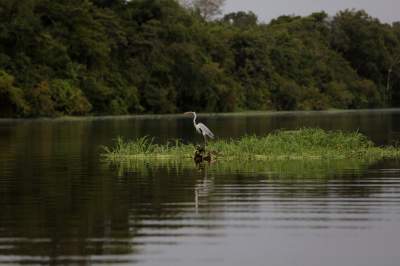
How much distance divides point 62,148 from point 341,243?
1896cm

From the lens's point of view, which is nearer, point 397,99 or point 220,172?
point 220,172

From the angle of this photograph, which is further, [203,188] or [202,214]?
[203,188]

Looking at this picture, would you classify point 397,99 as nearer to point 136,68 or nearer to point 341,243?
point 136,68

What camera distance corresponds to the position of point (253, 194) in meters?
15.6

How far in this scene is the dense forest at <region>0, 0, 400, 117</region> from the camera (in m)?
62.4

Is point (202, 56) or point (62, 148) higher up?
point (202, 56)

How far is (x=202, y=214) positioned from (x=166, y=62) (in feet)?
192

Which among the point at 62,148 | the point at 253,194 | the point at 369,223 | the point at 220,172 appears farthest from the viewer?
the point at 62,148

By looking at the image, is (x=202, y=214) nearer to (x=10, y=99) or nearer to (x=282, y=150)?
(x=282, y=150)

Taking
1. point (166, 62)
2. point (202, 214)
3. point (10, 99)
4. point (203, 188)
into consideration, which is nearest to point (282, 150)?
point (203, 188)

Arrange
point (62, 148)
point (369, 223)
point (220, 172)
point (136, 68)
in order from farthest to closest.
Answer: point (136, 68), point (62, 148), point (220, 172), point (369, 223)

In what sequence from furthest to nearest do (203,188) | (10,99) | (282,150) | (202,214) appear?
(10,99) < (282,150) < (203,188) < (202,214)

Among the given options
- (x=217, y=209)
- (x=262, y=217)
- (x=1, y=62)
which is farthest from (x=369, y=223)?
(x=1, y=62)

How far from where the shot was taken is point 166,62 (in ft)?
235
